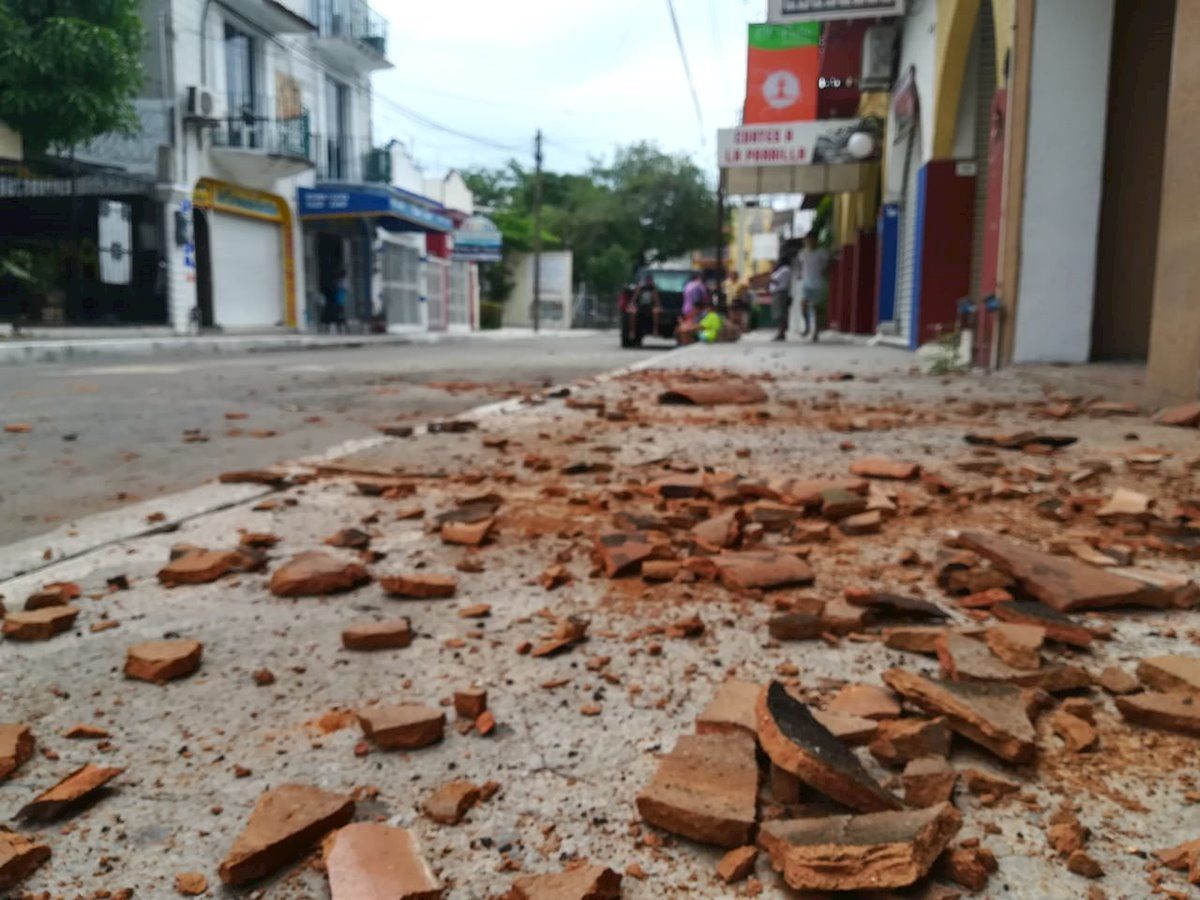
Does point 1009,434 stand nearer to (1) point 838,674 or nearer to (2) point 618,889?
(1) point 838,674

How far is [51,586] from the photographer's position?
1.92 m

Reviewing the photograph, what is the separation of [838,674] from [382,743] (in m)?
0.70

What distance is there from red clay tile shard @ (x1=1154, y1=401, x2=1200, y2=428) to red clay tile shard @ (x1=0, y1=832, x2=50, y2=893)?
164 inches

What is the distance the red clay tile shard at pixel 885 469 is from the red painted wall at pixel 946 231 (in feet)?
27.1

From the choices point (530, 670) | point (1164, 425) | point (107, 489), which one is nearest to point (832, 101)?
point (1164, 425)

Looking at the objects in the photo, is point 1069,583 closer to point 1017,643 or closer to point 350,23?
point 1017,643

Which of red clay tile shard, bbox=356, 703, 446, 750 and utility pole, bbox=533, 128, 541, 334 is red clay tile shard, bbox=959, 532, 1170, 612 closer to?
red clay tile shard, bbox=356, 703, 446, 750

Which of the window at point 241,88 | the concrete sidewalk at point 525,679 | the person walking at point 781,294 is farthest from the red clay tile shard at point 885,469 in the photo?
the window at point 241,88

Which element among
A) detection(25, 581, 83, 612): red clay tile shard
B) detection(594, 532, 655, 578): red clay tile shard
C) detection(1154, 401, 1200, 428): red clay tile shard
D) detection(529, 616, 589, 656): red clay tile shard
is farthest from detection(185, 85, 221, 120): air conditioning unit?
detection(529, 616, 589, 656): red clay tile shard

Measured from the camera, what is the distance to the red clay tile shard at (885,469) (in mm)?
2998

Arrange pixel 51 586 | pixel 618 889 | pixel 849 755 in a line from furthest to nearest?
pixel 51 586 → pixel 849 755 → pixel 618 889

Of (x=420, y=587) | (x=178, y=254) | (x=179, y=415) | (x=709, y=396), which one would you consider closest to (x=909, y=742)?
(x=420, y=587)

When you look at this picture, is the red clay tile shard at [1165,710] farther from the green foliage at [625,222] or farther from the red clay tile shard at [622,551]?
the green foliage at [625,222]

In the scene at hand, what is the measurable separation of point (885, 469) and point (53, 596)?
7.60 feet
